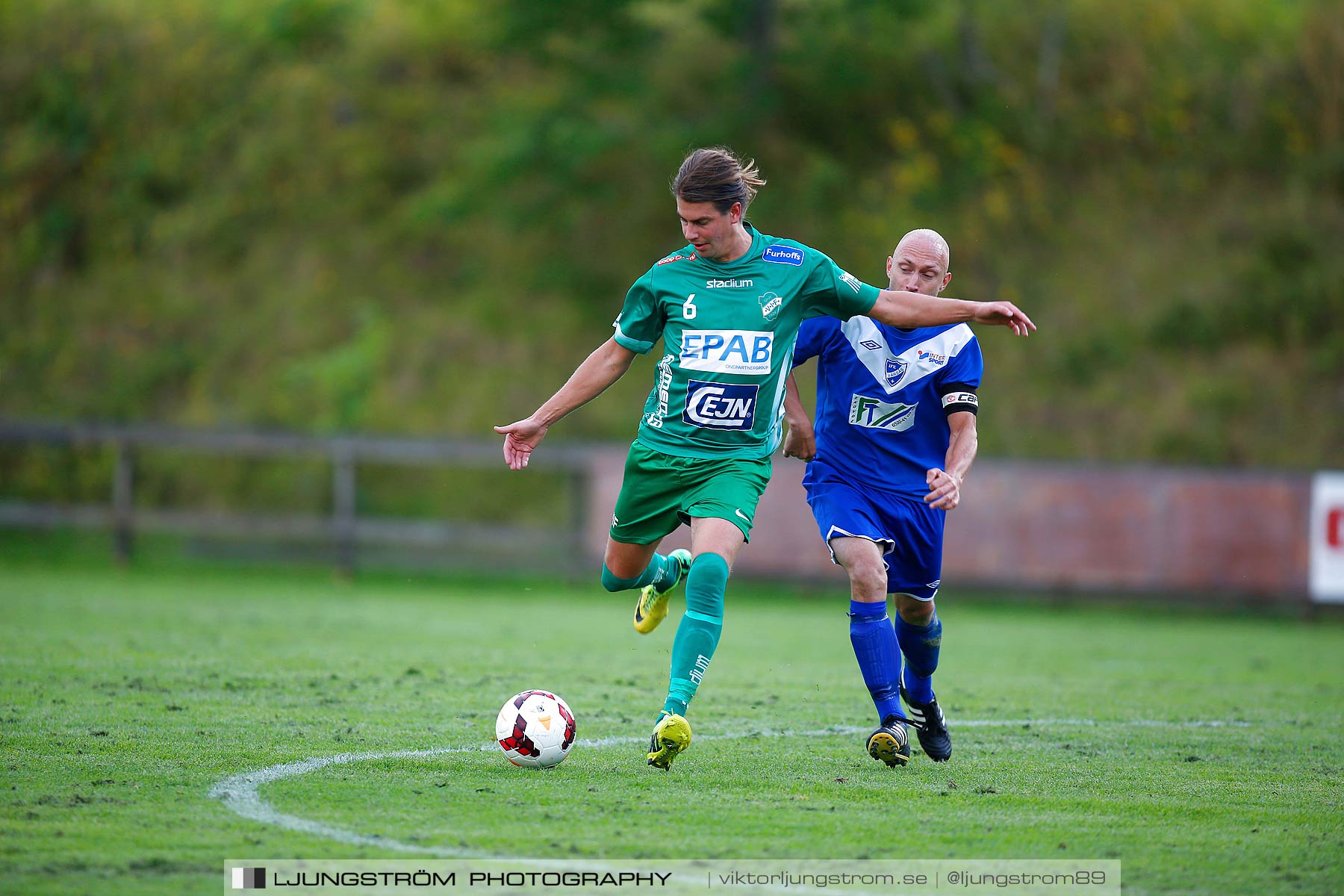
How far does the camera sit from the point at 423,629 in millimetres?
10531

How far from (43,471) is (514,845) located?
19513mm

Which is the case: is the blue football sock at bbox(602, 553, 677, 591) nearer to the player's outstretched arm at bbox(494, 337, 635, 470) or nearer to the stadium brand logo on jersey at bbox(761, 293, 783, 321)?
the player's outstretched arm at bbox(494, 337, 635, 470)

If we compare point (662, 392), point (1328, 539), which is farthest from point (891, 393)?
point (1328, 539)

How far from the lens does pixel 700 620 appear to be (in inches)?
206

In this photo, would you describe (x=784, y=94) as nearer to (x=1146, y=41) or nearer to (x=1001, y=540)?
(x=1146, y=41)

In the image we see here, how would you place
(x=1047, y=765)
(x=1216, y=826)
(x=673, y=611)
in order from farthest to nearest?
1. (x=673, y=611)
2. (x=1047, y=765)
3. (x=1216, y=826)

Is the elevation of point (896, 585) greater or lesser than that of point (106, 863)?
greater

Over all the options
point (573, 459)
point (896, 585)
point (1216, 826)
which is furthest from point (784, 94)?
point (1216, 826)

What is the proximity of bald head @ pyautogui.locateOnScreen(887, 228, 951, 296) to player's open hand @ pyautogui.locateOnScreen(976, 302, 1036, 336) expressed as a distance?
39cm

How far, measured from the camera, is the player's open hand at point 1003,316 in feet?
17.6

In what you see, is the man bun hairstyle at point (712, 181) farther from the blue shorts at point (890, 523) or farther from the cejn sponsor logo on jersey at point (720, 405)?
the blue shorts at point (890, 523)

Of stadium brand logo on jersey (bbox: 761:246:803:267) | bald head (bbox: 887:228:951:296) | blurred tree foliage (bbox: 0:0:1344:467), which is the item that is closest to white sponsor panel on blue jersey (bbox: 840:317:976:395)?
bald head (bbox: 887:228:951:296)

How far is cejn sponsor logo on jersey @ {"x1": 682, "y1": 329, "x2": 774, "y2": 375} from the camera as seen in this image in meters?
5.36

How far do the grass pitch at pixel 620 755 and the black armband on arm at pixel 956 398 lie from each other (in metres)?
1.45
